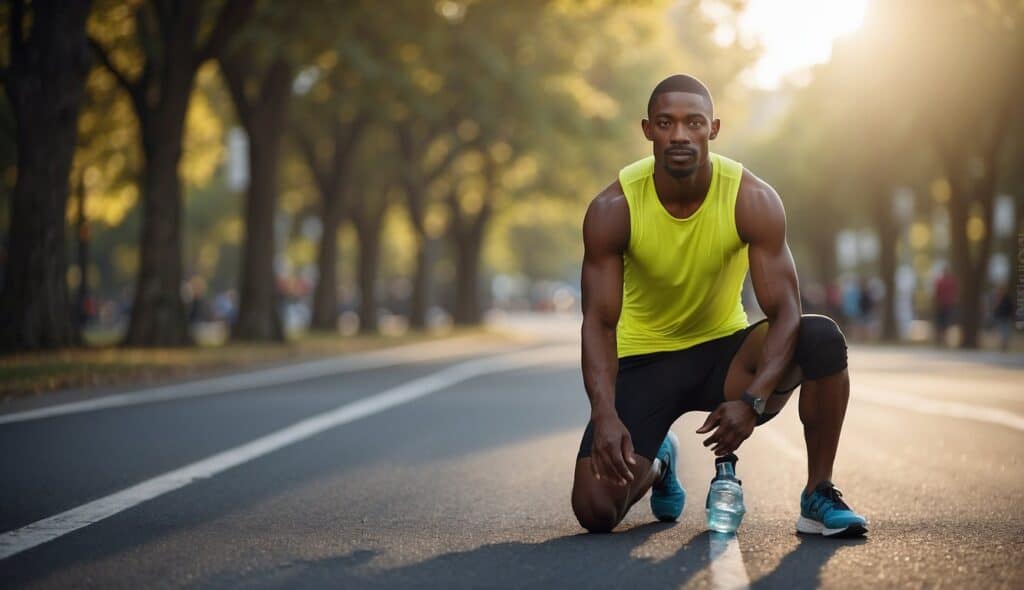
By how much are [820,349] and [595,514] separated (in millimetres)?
1072

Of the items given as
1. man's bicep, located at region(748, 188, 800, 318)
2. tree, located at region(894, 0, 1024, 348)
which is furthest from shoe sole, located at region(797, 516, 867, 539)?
tree, located at region(894, 0, 1024, 348)

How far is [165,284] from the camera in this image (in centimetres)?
2291

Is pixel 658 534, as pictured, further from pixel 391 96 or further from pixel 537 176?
pixel 537 176

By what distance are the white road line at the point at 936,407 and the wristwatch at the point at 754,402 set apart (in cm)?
583

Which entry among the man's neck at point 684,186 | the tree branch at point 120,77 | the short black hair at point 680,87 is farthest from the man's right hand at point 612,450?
the tree branch at point 120,77

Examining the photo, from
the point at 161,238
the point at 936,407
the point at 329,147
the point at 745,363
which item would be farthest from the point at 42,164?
the point at 329,147

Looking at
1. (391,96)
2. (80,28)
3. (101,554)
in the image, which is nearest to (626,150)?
(391,96)

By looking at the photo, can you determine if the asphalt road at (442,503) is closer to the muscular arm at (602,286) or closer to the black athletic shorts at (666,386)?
the black athletic shorts at (666,386)

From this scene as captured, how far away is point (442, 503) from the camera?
22.7 feet

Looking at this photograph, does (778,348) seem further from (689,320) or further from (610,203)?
(610,203)

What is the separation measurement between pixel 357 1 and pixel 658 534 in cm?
1861

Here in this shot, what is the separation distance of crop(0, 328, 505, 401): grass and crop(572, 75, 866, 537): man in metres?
8.95

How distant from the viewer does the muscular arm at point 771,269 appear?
18.7ft

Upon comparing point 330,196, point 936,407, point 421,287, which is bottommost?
point 936,407
